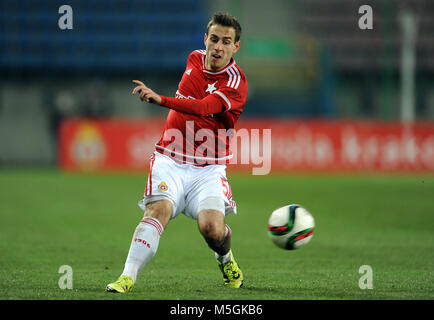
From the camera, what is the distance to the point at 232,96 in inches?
243

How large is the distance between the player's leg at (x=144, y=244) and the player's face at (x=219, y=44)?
1260 millimetres

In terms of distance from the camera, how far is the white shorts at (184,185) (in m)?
6.05

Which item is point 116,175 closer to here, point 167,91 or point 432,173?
point 167,91

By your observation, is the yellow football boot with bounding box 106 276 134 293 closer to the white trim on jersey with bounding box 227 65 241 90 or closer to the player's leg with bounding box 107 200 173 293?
the player's leg with bounding box 107 200 173 293

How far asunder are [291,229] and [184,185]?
99 cm

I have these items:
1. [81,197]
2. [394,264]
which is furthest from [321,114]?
[394,264]

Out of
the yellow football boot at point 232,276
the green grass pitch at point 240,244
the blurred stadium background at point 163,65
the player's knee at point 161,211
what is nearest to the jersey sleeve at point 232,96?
the player's knee at point 161,211

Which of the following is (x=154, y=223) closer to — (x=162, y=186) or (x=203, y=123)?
(x=162, y=186)

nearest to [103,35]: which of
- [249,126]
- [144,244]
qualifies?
[249,126]

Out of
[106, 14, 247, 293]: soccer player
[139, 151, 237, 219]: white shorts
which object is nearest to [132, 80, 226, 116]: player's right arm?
[106, 14, 247, 293]: soccer player

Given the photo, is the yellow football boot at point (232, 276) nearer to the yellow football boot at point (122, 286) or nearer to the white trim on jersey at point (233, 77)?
the yellow football boot at point (122, 286)

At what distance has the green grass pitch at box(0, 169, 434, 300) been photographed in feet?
19.8

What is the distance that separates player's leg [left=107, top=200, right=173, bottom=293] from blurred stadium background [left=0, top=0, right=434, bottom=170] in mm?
20246
